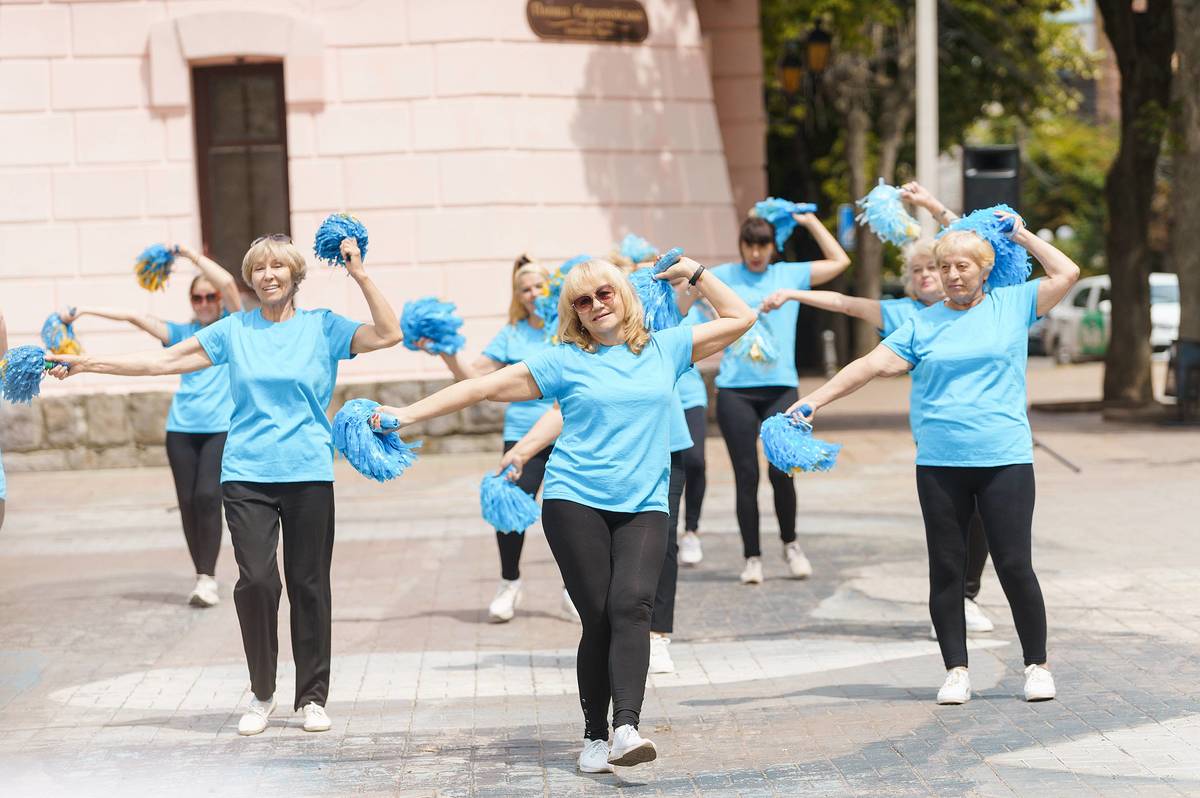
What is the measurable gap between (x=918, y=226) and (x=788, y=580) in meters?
2.27

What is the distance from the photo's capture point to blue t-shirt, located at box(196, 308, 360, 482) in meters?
6.24

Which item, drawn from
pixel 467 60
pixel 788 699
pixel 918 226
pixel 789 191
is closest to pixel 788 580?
pixel 918 226

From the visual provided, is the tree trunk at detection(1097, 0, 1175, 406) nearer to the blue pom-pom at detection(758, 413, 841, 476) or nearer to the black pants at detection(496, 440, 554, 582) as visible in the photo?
the black pants at detection(496, 440, 554, 582)

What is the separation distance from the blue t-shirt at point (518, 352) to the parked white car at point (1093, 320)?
24.2 m

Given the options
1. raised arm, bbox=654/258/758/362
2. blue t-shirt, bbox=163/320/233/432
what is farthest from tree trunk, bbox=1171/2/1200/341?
raised arm, bbox=654/258/758/362

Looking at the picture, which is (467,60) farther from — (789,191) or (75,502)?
(789,191)

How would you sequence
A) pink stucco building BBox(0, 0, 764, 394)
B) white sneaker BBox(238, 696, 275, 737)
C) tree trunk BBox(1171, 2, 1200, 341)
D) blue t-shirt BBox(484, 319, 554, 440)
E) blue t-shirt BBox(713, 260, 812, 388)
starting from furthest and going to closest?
tree trunk BBox(1171, 2, 1200, 341) < pink stucco building BBox(0, 0, 764, 394) < blue t-shirt BBox(713, 260, 812, 388) < blue t-shirt BBox(484, 319, 554, 440) < white sneaker BBox(238, 696, 275, 737)

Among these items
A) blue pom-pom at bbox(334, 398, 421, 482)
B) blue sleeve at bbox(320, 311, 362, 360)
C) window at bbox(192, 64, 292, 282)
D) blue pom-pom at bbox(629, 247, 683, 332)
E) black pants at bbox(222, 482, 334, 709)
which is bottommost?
black pants at bbox(222, 482, 334, 709)

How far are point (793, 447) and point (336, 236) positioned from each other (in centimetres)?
173

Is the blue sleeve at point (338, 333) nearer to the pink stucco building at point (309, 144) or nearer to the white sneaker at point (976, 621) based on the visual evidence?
the white sneaker at point (976, 621)

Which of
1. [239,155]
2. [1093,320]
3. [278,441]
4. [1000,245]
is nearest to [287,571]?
[278,441]

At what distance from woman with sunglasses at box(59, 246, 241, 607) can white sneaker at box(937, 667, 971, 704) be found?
13.6 ft

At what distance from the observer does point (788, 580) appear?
31.1 feet

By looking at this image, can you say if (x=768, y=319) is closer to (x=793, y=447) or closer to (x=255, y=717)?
(x=793, y=447)
